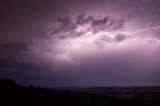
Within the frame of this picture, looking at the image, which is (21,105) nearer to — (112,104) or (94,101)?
(94,101)

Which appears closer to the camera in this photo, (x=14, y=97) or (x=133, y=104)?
(x=14, y=97)

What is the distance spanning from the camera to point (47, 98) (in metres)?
50.0

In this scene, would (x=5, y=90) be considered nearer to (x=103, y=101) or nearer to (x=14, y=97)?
(x=14, y=97)

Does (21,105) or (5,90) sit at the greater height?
(5,90)

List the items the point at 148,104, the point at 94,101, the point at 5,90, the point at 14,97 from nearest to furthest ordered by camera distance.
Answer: the point at 14,97
the point at 5,90
the point at 94,101
the point at 148,104

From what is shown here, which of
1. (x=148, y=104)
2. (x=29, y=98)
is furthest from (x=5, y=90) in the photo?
(x=148, y=104)

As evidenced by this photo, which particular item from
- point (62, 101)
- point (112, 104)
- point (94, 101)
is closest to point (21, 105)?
point (62, 101)

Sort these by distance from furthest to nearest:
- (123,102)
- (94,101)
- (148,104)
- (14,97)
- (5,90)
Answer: (148,104), (123,102), (94,101), (5,90), (14,97)

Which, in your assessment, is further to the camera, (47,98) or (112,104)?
(112,104)

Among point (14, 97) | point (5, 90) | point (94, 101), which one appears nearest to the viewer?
point (14, 97)

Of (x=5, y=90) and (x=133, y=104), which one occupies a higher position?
(x=5, y=90)

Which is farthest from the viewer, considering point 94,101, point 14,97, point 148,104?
point 148,104

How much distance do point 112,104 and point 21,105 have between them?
27.1 meters

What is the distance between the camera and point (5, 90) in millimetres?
52250
